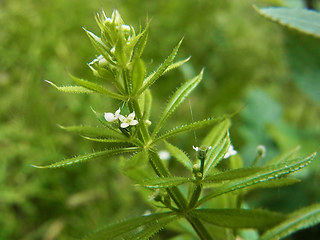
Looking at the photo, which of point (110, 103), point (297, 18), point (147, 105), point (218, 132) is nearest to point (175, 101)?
point (147, 105)

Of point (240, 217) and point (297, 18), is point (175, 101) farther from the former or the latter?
point (297, 18)

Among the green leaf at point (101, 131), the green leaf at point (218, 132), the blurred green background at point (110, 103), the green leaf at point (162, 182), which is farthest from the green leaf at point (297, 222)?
the blurred green background at point (110, 103)

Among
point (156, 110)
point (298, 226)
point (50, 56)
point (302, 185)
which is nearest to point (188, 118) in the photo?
point (156, 110)

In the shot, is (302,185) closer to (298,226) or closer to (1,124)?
(298,226)

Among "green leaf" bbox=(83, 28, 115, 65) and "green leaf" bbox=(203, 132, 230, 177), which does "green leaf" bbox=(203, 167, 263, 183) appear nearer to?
"green leaf" bbox=(203, 132, 230, 177)

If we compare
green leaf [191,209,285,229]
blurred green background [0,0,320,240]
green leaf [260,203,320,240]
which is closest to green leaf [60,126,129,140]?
green leaf [191,209,285,229]

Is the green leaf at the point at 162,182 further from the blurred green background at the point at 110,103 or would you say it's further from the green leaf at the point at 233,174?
the blurred green background at the point at 110,103
